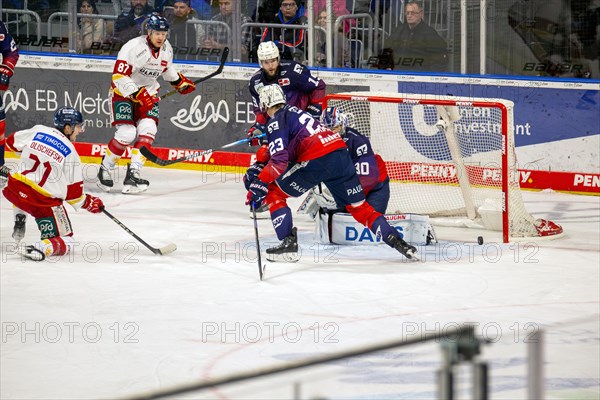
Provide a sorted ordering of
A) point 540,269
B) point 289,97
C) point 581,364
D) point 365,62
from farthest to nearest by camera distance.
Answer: point 365,62 < point 289,97 < point 540,269 < point 581,364

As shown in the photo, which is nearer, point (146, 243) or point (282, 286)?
point (282, 286)

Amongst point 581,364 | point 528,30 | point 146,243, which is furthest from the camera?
point 528,30

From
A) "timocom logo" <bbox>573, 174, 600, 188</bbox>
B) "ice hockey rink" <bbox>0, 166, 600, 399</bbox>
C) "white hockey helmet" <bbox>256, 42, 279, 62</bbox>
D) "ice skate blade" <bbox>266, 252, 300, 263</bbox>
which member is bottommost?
"ice hockey rink" <bbox>0, 166, 600, 399</bbox>

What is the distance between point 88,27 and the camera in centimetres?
985

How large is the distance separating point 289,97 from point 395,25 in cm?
153

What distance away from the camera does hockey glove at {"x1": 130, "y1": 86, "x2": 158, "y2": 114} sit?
27.8 ft

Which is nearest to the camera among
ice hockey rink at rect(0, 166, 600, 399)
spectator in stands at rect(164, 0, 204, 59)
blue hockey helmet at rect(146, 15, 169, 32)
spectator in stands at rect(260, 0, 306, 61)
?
ice hockey rink at rect(0, 166, 600, 399)

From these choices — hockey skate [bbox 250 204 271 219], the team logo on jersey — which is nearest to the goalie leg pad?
the team logo on jersey

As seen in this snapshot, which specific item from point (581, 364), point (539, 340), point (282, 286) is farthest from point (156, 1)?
point (539, 340)

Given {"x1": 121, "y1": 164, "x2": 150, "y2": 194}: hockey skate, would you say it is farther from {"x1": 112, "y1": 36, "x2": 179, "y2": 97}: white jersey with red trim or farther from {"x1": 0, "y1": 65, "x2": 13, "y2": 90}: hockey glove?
{"x1": 0, "y1": 65, "x2": 13, "y2": 90}: hockey glove

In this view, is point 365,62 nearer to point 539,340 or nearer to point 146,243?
point 146,243

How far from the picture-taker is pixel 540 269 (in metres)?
6.13

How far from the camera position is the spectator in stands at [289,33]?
30.5 feet

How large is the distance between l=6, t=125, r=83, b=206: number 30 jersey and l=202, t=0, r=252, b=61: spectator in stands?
11.5ft
